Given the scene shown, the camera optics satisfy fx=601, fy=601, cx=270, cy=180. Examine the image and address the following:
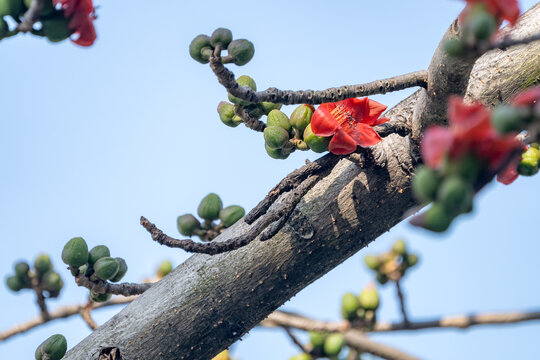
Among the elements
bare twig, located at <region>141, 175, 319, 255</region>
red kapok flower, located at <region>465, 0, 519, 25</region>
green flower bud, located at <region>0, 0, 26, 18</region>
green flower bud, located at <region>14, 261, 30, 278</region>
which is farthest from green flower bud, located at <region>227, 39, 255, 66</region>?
green flower bud, located at <region>14, 261, 30, 278</region>

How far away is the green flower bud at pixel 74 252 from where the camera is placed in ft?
7.54

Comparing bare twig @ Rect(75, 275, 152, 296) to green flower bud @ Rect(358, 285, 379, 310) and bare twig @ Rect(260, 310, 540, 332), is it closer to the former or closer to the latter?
bare twig @ Rect(260, 310, 540, 332)

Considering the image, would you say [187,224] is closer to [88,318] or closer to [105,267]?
[105,267]

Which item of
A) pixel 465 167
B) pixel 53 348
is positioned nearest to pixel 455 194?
pixel 465 167

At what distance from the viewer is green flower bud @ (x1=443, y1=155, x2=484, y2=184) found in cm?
77

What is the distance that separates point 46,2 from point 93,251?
1.14m

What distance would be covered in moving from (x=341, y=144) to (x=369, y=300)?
83.5 inches

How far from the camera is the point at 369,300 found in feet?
12.3

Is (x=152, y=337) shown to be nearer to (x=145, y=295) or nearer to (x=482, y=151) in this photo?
(x=145, y=295)

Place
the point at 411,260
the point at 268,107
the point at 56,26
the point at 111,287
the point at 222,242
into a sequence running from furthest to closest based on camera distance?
1. the point at 411,260
2. the point at 111,287
3. the point at 268,107
4. the point at 222,242
5. the point at 56,26

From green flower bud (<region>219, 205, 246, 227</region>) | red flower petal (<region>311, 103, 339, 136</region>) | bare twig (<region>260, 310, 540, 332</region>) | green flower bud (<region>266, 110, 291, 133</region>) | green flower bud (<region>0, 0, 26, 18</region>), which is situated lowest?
bare twig (<region>260, 310, 540, 332</region>)

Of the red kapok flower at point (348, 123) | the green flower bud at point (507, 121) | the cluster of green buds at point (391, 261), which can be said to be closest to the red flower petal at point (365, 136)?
the red kapok flower at point (348, 123)

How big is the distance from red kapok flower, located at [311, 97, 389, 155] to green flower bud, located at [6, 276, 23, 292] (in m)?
2.47

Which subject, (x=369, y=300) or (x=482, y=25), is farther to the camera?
(x=369, y=300)
